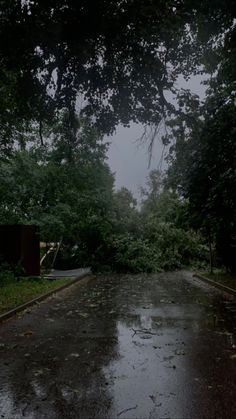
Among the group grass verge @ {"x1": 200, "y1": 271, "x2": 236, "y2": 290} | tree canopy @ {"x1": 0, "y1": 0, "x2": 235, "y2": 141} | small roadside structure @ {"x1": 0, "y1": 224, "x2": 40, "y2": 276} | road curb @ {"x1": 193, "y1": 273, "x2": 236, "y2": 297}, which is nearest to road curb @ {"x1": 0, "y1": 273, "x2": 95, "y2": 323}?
small roadside structure @ {"x1": 0, "y1": 224, "x2": 40, "y2": 276}

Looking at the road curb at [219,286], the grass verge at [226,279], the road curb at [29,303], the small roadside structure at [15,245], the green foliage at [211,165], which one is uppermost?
the green foliage at [211,165]

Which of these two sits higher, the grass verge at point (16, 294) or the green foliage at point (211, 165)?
the green foliage at point (211, 165)

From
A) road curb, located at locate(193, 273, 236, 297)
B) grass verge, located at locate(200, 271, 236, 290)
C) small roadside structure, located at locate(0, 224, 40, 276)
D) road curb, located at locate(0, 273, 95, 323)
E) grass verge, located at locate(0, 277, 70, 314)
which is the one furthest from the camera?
small roadside structure, located at locate(0, 224, 40, 276)

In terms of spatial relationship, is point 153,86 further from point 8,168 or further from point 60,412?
point 8,168

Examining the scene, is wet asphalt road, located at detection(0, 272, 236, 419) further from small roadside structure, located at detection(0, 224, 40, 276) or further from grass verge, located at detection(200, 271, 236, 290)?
small roadside structure, located at detection(0, 224, 40, 276)

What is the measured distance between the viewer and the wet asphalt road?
13.2 feet

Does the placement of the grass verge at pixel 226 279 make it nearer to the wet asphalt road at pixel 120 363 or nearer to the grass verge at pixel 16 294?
the wet asphalt road at pixel 120 363

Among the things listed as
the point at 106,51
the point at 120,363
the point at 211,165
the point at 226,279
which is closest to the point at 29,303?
the point at 120,363

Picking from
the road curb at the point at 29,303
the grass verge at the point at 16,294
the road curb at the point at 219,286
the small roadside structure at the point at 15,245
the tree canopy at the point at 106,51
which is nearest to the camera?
the tree canopy at the point at 106,51

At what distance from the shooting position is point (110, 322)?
8.80 metres

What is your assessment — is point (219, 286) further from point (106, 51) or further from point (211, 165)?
point (106, 51)

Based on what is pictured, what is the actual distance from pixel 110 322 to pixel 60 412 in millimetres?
4940

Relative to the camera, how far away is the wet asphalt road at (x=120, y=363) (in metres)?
4.03

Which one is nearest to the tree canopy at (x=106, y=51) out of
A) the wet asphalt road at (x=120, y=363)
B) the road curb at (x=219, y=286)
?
the wet asphalt road at (x=120, y=363)
